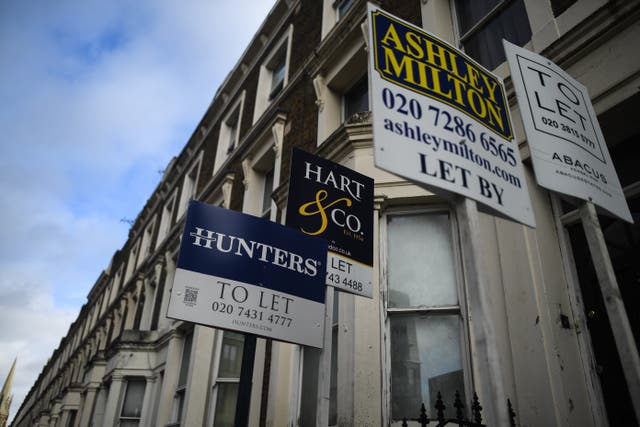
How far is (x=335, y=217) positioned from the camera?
3756 millimetres

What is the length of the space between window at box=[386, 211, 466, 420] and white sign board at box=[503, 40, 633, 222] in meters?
2.40

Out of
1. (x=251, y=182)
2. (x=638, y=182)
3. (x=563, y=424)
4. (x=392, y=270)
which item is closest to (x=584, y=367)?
(x=563, y=424)

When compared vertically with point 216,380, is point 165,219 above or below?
above

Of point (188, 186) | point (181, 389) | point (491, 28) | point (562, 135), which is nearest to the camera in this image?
point (562, 135)

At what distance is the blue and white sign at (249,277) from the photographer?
10.1 feet

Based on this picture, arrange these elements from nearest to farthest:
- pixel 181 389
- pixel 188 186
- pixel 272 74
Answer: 1. pixel 181 389
2. pixel 272 74
3. pixel 188 186

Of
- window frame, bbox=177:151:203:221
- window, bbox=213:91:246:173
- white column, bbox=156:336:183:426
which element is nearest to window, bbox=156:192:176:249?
window frame, bbox=177:151:203:221

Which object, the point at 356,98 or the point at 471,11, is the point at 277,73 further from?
the point at 471,11

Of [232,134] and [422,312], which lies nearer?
[422,312]

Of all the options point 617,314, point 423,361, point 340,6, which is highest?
point 340,6

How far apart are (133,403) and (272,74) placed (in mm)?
9100

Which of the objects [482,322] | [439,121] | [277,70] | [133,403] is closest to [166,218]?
[133,403]

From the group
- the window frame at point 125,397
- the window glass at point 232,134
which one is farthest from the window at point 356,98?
the window frame at point 125,397

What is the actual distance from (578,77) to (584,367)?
2.49m
